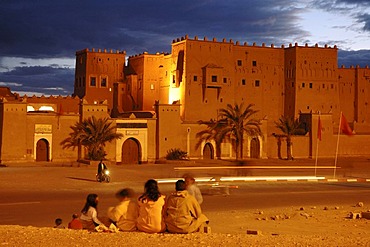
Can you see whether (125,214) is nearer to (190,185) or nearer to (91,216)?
(91,216)

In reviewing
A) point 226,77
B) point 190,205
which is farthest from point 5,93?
point 190,205

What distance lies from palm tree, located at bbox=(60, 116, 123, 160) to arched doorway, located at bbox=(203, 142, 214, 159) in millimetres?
7646

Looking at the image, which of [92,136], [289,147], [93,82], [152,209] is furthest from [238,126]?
[152,209]

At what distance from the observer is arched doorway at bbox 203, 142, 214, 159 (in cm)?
4491

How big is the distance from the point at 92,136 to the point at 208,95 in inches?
509

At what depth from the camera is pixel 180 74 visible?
4916 cm

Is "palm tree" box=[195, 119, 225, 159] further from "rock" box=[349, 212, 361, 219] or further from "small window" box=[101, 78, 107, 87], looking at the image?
"rock" box=[349, 212, 361, 219]

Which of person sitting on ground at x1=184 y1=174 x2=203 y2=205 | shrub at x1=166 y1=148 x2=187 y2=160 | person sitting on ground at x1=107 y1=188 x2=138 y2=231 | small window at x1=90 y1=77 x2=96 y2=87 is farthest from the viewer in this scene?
small window at x1=90 y1=77 x2=96 y2=87

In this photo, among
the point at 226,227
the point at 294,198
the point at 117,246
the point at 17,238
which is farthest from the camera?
the point at 294,198

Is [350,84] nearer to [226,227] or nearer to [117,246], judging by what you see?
[226,227]

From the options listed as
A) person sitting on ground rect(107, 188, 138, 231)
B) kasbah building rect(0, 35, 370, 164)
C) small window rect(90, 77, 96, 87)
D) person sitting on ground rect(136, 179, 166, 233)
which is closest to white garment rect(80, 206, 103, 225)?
person sitting on ground rect(107, 188, 138, 231)

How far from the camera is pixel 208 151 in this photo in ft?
148

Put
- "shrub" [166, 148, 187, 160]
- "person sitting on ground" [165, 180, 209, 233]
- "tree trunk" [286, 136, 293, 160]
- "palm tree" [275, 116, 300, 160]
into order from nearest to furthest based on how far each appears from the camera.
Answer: "person sitting on ground" [165, 180, 209, 233] → "shrub" [166, 148, 187, 160] → "palm tree" [275, 116, 300, 160] → "tree trunk" [286, 136, 293, 160]

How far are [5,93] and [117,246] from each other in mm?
40735
